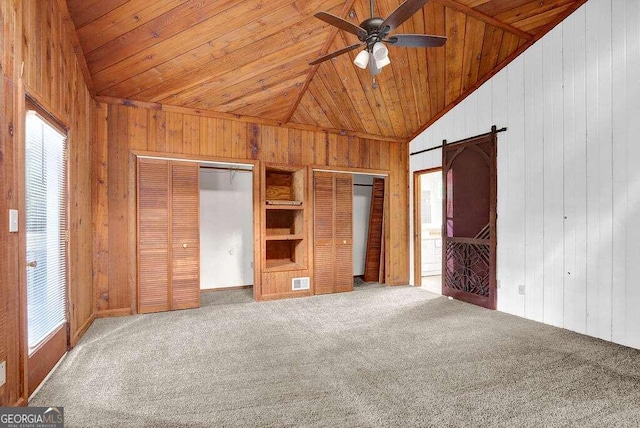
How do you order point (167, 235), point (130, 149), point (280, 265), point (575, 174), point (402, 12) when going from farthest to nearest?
point (280, 265), point (167, 235), point (130, 149), point (575, 174), point (402, 12)

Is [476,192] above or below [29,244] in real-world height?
above

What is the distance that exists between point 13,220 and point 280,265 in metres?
3.54

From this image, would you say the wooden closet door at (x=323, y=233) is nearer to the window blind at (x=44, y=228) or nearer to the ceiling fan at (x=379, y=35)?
the ceiling fan at (x=379, y=35)

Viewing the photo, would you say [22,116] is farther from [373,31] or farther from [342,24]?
[373,31]

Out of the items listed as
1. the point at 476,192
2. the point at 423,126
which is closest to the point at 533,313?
the point at 476,192

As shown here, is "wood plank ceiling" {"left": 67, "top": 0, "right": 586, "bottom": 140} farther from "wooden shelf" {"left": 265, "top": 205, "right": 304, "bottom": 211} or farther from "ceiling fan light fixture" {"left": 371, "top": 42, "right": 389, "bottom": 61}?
"wooden shelf" {"left": 265, "top": 205, "right": 304, "bottom": 211}

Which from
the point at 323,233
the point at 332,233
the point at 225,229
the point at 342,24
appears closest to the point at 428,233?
the point at 332,233

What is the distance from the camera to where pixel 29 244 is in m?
2.25

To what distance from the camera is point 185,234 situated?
14.1ft

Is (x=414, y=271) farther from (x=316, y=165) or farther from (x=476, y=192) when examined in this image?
(x=316, y=165)

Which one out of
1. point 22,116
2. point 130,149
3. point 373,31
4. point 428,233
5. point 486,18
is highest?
point 486,18

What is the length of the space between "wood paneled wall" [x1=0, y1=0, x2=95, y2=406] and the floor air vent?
262cm

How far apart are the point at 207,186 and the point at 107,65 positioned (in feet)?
7.45

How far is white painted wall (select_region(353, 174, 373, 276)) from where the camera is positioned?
634cm
